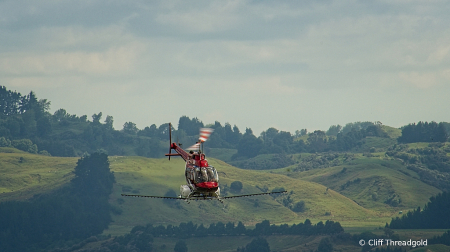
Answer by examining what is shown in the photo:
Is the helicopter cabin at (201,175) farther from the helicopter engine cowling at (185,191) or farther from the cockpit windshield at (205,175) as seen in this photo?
the helicopter engine cowling at (185,191)

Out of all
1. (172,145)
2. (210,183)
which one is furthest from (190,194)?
(172,145)

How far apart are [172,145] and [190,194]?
16.4 metres

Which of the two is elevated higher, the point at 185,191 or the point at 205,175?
the point at 205,175

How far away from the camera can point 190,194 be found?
65000mm

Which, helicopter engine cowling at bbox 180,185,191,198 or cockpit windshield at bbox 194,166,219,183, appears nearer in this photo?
cockpit windshield at bbox 194,166,219,183

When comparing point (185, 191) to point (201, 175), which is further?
point (185, 191)

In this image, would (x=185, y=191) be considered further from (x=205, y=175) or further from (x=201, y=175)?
(x=205, y=175)

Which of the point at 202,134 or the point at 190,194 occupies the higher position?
the point at 202,134

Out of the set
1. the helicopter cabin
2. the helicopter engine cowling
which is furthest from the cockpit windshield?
the helicopter engine cowling

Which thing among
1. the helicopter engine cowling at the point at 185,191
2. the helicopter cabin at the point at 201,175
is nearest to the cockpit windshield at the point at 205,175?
the helicopter cabin at the point at 201,175

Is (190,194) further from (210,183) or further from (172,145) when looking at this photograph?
(172,145)

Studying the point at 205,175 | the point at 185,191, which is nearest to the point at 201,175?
the point at 205,175

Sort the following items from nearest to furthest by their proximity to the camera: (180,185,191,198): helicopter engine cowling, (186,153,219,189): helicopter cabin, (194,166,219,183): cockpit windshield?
1. (186,153,219,189): helicopter cabin
2. (194,166,219,183): cockpit windshield
3. (180,185,191,198): helicopter engine cowling

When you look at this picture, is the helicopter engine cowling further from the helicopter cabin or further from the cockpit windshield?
the cockpit windshield
